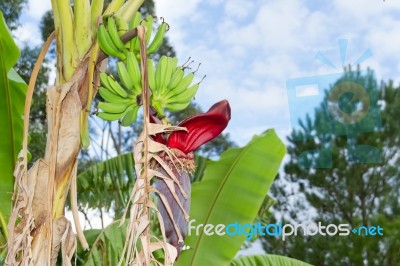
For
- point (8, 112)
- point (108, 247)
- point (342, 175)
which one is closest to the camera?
point (8, 112)

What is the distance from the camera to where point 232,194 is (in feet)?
3.68

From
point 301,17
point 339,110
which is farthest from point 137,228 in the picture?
point 301,17

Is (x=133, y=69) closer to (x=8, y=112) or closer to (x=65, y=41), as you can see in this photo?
(x=65, y=41)

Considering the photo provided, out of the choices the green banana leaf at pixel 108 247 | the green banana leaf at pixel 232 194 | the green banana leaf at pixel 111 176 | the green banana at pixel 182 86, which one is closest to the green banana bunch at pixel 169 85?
the green banana at pixel 182 86

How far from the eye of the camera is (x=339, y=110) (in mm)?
5031

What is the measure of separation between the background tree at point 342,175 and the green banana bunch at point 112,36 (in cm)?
435

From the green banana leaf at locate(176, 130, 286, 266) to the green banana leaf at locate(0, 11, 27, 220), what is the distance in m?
0.36

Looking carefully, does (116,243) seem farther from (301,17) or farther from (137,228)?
(301,17)

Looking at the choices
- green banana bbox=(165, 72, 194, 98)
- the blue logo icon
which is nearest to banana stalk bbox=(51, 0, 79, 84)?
green banana bbox=(165, 72, 194, 98)

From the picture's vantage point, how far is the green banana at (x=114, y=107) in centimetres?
67

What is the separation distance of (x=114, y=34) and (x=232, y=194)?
0.57 m

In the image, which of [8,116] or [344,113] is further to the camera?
[344,113]

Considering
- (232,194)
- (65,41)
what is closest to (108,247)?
(232,194)

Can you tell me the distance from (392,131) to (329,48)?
2.87ft
